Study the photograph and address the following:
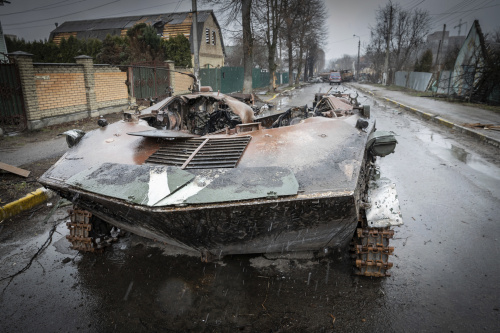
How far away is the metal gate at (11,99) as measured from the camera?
338 inches

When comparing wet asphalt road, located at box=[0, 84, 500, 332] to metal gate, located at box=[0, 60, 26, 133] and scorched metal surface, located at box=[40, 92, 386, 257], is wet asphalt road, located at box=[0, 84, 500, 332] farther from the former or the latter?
metal gate, located at box=[0, 60, 26, 133]

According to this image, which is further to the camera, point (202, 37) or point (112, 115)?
point (202, 37)

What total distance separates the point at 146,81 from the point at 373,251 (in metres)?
14.7

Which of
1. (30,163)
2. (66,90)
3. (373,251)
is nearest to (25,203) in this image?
→ (30,163)

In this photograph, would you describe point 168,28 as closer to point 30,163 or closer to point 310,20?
point 310,20

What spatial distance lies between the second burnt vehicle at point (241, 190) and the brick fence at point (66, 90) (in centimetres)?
716

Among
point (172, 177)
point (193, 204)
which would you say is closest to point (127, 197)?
point (172, 177)

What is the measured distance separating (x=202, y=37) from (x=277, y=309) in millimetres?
31084

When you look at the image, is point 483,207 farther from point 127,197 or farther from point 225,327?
point 127,197

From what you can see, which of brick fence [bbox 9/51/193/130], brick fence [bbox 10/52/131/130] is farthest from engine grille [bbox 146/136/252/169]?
brick fence [bbox 10/52/131/130]

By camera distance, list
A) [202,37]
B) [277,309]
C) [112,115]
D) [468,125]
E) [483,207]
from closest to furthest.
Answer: [277,309], [483,207], [468,125], [112,115], [202,37]

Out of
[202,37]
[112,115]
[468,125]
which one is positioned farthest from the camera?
[202,37]

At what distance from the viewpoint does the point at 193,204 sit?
2.19 meters

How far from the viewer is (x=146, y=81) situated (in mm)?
15109
